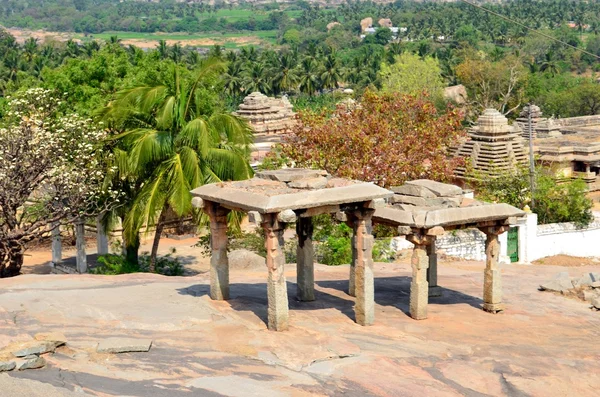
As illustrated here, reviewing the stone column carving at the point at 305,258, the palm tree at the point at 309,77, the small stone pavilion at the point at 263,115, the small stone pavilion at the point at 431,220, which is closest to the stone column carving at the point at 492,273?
the small stone pavilion at the point at 431,220

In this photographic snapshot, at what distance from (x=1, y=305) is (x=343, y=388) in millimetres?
5690

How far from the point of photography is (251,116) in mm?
53281

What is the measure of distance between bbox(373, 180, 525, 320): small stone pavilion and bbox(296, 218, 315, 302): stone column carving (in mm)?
1174

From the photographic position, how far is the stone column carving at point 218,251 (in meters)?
15.8

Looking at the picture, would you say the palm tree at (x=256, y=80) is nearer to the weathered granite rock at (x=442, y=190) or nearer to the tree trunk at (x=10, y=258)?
the tree trunk at (x=10, y=258)

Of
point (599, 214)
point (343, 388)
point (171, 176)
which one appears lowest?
point (599, 214)

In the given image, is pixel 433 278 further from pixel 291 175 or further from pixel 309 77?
pixel 309 77

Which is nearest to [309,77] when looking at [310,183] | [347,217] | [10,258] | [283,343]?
[10,258]

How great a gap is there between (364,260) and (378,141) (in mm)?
12515

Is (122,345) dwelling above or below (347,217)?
below

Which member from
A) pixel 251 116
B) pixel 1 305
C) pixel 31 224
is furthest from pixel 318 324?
pixel 251 116

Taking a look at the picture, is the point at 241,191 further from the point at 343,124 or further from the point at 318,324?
the point at 343,124

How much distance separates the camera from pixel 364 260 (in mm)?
15047

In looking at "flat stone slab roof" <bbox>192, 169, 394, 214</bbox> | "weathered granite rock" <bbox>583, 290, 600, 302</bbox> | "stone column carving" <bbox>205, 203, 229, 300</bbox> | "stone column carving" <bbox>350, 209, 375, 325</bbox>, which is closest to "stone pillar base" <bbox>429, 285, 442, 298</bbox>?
"weathered granite rock" <bbox>583, 290, 600, 302</bbox>
